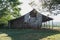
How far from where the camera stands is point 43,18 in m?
48.8

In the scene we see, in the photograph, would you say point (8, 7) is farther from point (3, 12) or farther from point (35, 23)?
point (35, 23)

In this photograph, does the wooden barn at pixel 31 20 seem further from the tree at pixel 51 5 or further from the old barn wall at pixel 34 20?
the tree at pixel 51 5

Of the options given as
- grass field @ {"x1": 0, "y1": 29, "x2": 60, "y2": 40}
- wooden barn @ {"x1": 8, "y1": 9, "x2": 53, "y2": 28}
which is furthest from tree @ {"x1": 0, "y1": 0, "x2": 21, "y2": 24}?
grass field @ {"x1": 0, "y1": 29, "x2": 60, "y2": 40}

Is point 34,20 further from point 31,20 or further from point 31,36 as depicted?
point 31,36

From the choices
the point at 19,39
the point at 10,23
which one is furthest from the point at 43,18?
the point at 19,39

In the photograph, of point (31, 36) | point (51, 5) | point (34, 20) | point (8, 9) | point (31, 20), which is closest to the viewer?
point (31, 36)

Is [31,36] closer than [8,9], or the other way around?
[31,36]

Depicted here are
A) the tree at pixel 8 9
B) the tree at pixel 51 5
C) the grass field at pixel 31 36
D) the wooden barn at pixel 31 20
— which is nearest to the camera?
the grass field at pixel 31 36

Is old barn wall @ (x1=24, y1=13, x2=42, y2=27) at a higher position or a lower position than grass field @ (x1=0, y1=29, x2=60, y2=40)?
higher

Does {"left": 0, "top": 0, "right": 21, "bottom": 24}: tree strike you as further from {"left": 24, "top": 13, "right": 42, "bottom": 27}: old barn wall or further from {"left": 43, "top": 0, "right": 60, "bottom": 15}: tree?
{"left": 43, "top": 0, "right": 60, "bottom": 15}: tree

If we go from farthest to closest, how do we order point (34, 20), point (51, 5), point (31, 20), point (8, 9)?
point (8, 9) → point (31, 20) → point (34, 20) → point (51, 5)

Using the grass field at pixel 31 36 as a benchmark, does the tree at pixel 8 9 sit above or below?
above

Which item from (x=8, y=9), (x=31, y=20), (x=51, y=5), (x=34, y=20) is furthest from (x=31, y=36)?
(x=8, y=9)

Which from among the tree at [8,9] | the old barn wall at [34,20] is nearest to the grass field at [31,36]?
the old barn wall at [34,20]
